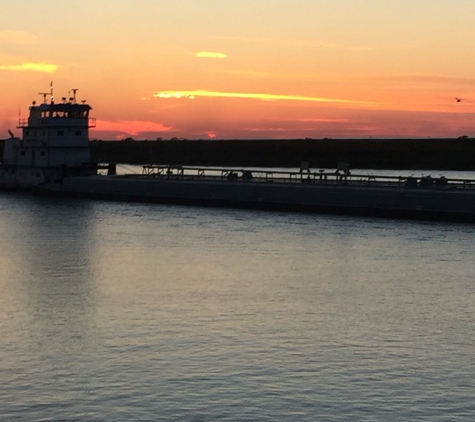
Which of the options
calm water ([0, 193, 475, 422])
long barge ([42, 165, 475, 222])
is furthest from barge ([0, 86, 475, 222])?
calm water ([0, 193, 475, 422])

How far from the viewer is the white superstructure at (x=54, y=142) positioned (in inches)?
4183

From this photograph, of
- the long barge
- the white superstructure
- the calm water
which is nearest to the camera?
the calm water

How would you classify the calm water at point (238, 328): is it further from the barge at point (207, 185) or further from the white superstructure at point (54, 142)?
the white superstructure at point (54, 142)

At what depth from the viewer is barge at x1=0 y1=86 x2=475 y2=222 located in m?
77.9

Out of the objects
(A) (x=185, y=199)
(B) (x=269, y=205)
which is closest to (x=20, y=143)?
(A) (x=185, y=199)

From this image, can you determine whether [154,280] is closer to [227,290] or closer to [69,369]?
[227,290]

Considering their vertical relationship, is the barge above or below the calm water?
above

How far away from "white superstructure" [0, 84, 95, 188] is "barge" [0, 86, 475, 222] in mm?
107

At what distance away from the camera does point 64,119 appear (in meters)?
106

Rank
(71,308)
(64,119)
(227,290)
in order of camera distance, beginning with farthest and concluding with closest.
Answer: (64,119)
(227,290)
(71,308)

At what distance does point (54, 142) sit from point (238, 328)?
75.6 meters

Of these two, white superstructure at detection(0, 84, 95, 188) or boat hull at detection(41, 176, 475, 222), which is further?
white superstructure at detection(0, 84, 95, 188)

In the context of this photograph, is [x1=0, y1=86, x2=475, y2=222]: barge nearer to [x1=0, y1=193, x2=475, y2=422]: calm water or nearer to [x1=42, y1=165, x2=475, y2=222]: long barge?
[x1=42, y1=165, x2=475, y2=222]: long barge

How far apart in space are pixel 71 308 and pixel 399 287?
1432 centimetres
